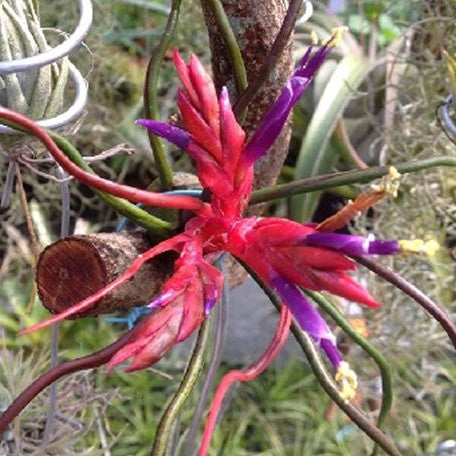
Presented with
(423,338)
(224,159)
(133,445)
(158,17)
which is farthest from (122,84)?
(224,159)

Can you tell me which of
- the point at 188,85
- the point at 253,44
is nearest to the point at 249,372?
the point at 188,85

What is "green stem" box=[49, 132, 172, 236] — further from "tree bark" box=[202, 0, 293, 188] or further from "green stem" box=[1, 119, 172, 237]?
"tree bark" box=[202, 0, 293, 188]

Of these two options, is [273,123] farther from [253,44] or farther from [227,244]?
[253,44]

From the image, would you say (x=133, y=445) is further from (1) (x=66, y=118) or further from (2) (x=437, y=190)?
(1) (x=66, y=118)

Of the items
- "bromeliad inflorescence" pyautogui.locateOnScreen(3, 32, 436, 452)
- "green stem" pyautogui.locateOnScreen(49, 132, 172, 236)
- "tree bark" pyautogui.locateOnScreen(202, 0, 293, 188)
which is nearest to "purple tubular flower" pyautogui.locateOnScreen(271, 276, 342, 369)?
"bromeliad inflorescence" pyautogui.locateOnScreen(3, 32, 436, 452)

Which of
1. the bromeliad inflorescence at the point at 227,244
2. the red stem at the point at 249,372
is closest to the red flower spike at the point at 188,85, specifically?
the bromeliad inflorescence at the point at 227,244

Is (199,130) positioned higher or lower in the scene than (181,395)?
higher
